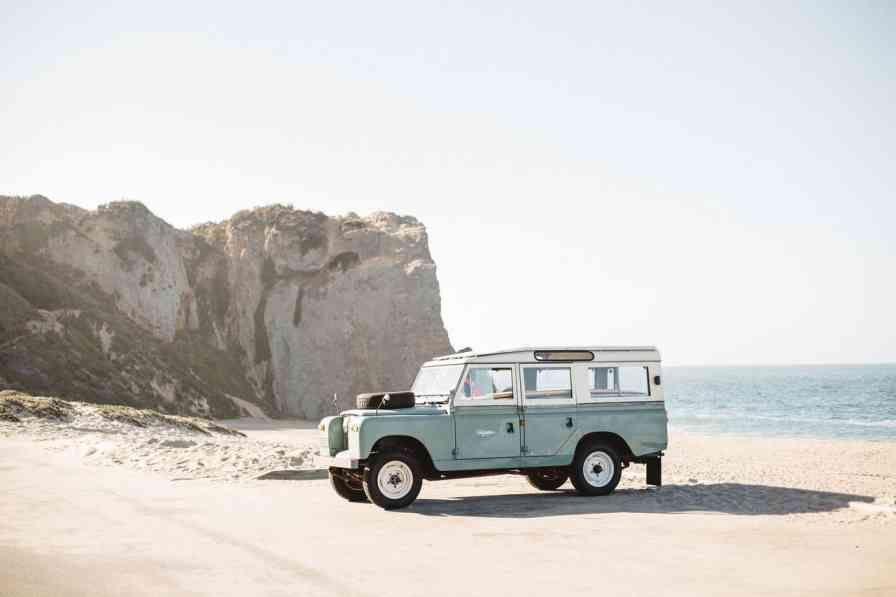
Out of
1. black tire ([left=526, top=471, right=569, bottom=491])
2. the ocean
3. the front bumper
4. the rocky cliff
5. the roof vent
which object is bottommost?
the ocean

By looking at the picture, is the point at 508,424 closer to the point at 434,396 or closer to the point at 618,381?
the point at 434,396

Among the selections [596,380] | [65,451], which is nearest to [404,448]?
[596,380]

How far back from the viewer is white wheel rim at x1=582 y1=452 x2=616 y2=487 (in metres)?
13.4

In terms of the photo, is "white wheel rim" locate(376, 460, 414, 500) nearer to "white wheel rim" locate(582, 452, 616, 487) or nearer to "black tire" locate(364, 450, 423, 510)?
"black tire" locate(364, 450, 423, 510)

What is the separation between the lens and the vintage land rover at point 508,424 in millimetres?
12219

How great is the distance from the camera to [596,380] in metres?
13.6

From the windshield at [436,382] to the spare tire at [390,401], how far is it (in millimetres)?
547

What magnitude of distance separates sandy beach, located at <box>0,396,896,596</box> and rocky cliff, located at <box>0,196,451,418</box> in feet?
90.7

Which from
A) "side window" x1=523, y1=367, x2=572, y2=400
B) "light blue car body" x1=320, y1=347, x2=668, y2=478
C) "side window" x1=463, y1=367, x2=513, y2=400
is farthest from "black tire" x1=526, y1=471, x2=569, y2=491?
"side window" x1=463, y1=367, x2=513, y2=400

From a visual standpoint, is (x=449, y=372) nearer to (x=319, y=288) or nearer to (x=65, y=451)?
(x=65, y=451)

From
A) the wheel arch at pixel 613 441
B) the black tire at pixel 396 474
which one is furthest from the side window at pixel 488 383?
the wheel arch at pixel 613 441

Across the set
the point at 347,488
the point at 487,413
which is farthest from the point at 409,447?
the point at 347,488

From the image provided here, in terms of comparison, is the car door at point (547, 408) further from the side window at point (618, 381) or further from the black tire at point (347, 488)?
the black tire at point (347, 488)

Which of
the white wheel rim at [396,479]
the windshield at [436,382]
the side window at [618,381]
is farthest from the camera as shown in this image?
the side window at [618,381]
